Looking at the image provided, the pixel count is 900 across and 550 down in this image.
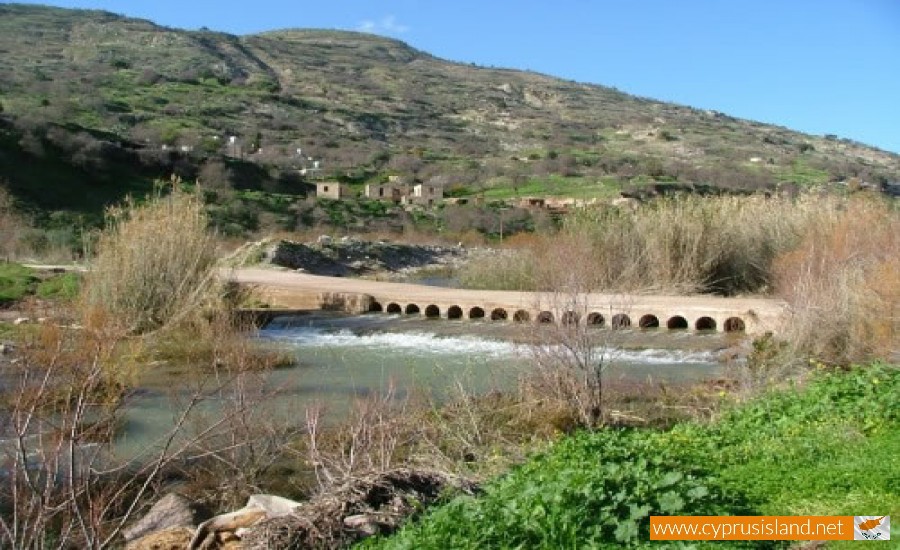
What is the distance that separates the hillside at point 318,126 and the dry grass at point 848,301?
97.8 feet

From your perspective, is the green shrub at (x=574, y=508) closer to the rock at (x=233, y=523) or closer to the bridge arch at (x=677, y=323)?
the rock at (x=233, y=523)

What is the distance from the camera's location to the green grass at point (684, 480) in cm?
512

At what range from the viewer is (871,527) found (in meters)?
4.90

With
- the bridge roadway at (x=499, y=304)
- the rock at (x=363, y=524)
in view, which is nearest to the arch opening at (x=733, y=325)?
the bridge roadway at (x=499, y=304)

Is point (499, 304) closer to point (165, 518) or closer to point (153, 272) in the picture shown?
point (153, 272)

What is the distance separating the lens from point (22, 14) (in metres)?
103

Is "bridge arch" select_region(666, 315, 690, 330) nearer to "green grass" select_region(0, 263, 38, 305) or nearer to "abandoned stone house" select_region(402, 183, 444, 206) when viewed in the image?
"green grass" select_region(0, 263, 38, 305)

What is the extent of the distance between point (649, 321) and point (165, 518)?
42.3 ft

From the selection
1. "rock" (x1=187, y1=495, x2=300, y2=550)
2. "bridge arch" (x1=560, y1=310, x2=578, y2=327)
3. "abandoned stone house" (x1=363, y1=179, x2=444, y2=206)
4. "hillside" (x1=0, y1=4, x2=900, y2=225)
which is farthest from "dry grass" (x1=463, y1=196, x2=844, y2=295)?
"abandoned stone house" (x1=363, y1=179, x2=444, y2=206)

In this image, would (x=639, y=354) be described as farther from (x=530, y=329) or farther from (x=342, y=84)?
(x=342, y=84)

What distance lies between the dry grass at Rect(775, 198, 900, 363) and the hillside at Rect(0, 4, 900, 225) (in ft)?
97.8

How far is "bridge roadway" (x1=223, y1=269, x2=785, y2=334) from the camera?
17.3 metres

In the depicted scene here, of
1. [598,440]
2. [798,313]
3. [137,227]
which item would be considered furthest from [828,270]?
[137,227]

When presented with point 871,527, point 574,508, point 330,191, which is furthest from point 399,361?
point 330,191
